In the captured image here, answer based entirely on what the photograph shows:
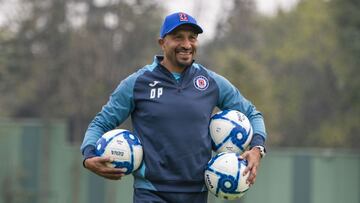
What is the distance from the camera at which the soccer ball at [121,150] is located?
5.60 m

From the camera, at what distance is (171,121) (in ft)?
18.6

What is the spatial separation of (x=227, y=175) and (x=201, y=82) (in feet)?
2.09

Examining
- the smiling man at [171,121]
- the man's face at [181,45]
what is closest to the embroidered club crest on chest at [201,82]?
the smiling man at [171,121]

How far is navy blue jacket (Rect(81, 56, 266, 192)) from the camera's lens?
18.5ft

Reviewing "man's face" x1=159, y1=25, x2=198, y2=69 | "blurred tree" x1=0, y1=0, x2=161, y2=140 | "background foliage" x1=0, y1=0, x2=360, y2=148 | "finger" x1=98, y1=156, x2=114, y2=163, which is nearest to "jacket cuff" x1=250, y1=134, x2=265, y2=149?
"man's face" x1=159, y1=25, x2=198, y2=69

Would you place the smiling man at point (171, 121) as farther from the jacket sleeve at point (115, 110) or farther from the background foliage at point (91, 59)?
the background foliage at point (91, 59)

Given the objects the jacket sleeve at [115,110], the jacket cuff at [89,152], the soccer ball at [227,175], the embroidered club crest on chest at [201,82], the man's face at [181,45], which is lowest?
the soccer ball at [227,175]

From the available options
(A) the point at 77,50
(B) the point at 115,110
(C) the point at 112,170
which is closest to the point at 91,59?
(A) the point at 77,50

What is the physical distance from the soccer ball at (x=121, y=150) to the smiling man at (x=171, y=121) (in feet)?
0.15

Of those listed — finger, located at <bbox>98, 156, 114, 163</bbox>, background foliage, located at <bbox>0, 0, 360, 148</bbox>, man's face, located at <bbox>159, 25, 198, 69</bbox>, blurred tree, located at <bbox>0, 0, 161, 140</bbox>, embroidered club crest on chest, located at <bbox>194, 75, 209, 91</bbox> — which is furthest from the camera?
blurred tree, located at <bbox>0, 0, 161, 140</bbox>

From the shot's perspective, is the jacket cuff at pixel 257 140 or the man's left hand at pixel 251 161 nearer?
the man's left hand at pixel 251 161

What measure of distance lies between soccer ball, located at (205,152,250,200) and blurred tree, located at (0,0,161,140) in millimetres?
17852

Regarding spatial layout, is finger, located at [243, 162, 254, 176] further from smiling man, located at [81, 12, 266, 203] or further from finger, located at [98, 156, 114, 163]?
finger, located at [98, 156, 114, 163]

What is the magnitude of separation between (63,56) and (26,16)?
1437 mm
